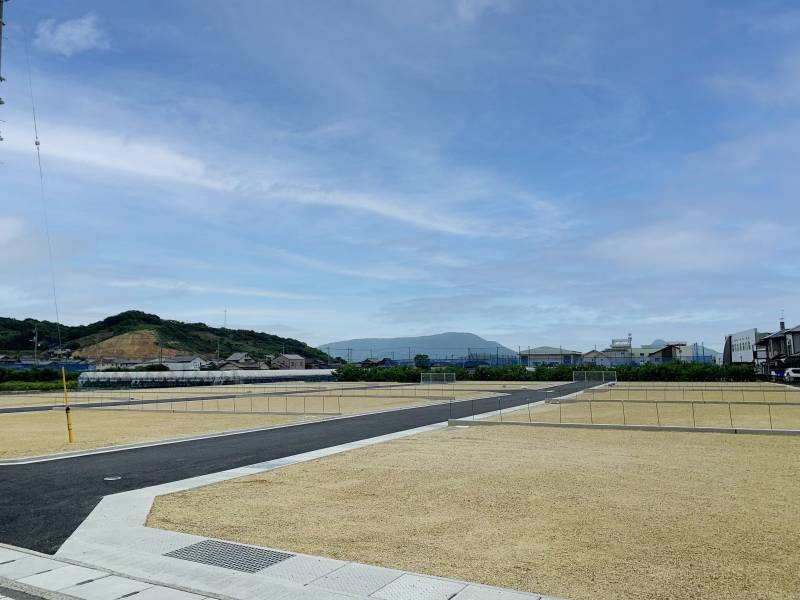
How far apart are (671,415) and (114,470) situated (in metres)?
25.6

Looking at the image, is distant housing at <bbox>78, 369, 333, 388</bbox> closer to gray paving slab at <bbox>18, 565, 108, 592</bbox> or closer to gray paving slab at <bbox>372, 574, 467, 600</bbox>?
gray paving slab at <bbox>18, 565, 108, 592</bbox>

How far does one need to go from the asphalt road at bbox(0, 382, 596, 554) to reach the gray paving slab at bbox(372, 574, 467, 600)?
5.50m

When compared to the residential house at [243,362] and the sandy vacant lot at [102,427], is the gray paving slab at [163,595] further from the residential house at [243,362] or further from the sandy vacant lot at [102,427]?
the residential house at [243,362]

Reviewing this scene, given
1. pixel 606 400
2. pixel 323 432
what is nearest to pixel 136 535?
pixel 323 432

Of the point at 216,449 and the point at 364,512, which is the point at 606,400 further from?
the point at 364,512

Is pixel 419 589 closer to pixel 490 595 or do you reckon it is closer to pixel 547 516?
pixel 490 595

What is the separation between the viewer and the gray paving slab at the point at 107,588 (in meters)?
7.13

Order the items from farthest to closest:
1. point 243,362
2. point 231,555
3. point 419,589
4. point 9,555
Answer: point 243,362 → point 9,555 → point 231,555 → point 419,589

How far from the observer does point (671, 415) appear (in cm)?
3005

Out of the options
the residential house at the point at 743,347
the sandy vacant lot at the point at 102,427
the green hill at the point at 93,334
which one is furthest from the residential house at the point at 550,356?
the sandy vacant lot at the point at 102,427

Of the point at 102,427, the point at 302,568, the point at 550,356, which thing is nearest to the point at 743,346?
the point at 550,356

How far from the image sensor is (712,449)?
18.2m

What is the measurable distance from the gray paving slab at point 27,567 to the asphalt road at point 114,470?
0.49m

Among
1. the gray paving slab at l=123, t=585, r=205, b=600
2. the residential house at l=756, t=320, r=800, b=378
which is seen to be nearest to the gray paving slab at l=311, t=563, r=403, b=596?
the gray paving slab at l=123, t=585, r=205, b=600
